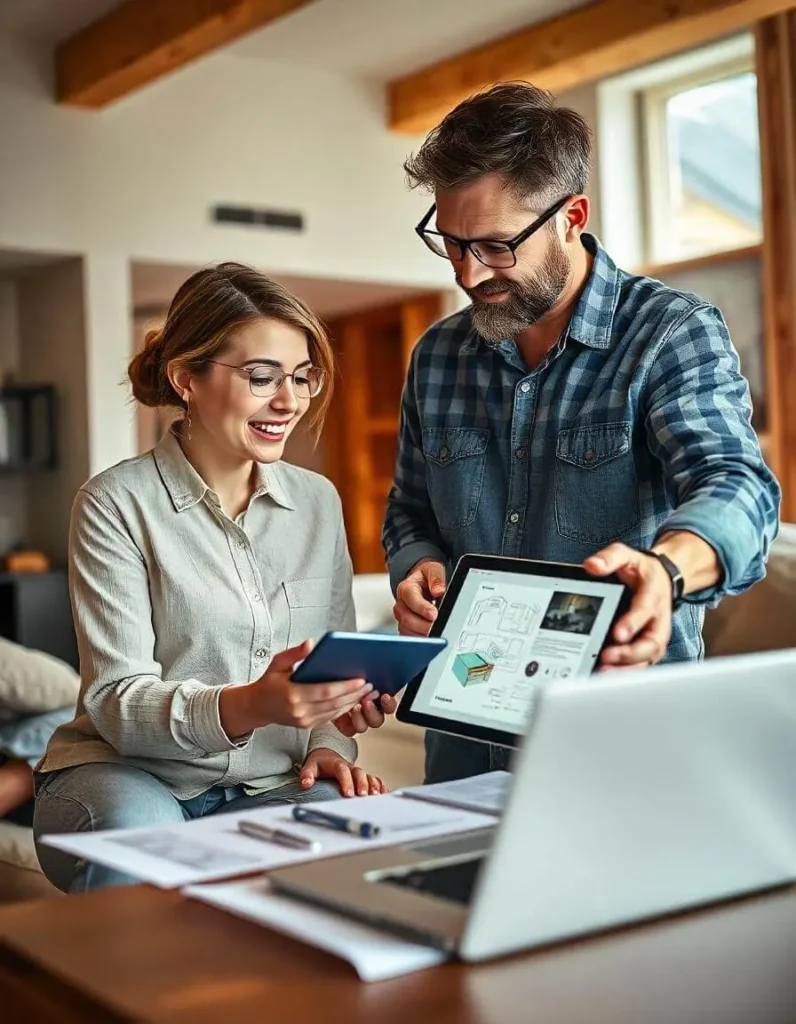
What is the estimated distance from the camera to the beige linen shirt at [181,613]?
1751 mm

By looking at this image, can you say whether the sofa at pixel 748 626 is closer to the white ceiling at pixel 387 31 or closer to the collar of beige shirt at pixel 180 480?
the collar of beige shirt at pixel 180 480

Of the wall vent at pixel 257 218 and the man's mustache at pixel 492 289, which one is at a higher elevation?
the wall vent at pixel 257 218

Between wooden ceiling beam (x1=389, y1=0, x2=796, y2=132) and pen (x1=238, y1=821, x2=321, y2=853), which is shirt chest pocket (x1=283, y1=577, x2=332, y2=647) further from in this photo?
A: wooden ceiling beam (x1=389, y1=0, x2=796, y2=132)

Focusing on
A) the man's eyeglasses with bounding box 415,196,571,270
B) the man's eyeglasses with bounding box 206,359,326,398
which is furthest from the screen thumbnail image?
the man's eyeglasses with bounding box 206,359,326,398

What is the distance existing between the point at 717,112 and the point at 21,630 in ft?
12.6

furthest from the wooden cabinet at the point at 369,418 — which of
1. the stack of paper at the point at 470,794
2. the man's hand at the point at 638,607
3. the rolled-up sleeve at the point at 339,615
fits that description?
the man's hand at the point at 638,607

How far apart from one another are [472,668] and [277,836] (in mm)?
301

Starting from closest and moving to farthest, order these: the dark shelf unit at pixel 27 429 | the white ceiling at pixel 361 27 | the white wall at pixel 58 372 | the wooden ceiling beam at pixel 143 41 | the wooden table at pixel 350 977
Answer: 1. the wooden table at pixel 350 977
2. the wooden ceiling beam at pixel 143 41
3. the white ceiling at pixel 361 27
4. the white wall at pixel 58 372
5. the dark shelf unit at pixel 27 429

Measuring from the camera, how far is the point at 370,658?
1.35m

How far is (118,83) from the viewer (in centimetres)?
566

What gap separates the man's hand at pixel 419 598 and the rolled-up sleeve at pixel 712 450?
310mm

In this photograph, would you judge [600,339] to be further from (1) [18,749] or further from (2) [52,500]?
(2) [52,500]

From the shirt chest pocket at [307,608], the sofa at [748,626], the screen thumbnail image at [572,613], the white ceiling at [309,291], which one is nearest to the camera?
the screen thumbnail image at [572,613]

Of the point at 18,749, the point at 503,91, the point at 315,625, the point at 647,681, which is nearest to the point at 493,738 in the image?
the point at 647,681
